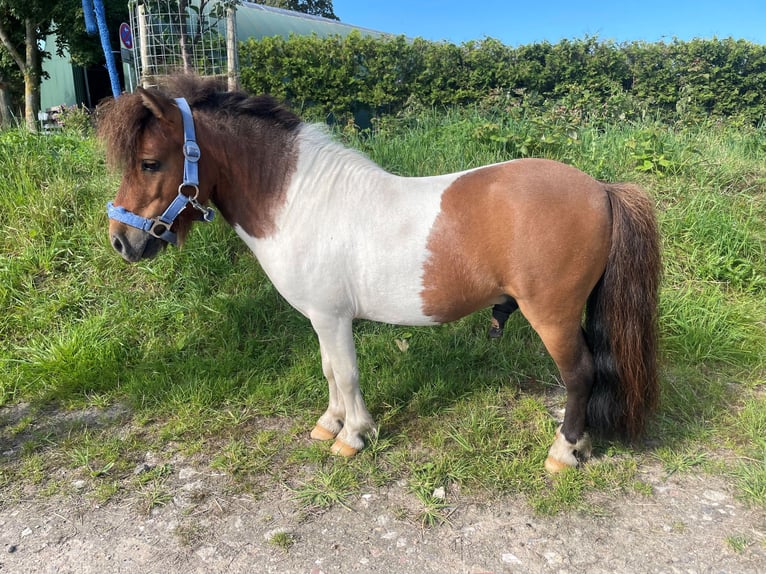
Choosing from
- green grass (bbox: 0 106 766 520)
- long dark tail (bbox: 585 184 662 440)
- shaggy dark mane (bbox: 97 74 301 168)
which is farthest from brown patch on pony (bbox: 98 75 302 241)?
long dark tail (bbox: 585 184 662 440)

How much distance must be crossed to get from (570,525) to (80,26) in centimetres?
1125

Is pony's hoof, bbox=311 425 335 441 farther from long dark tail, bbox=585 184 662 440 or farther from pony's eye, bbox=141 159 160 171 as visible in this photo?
pony's eye, bbox=141 159 160 171

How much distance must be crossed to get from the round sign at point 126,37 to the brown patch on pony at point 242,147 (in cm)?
348

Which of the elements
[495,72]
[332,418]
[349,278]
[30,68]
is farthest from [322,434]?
[30,68]

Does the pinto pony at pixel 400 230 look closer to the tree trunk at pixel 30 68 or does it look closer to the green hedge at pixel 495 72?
the green hedge at pixel 495 72

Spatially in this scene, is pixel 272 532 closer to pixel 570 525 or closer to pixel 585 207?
pixel 570 525

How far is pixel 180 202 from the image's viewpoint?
6.59 ft

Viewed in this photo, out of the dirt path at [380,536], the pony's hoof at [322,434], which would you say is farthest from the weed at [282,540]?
the pony's hoof at [322,434]

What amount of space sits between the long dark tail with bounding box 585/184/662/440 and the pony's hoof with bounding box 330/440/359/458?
1.22m

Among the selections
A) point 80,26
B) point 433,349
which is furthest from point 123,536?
point 80,26

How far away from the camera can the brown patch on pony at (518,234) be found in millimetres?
1945

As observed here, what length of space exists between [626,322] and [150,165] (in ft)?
7.17

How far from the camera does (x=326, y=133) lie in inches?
89.2

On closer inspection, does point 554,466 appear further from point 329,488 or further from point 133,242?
point 133,242
